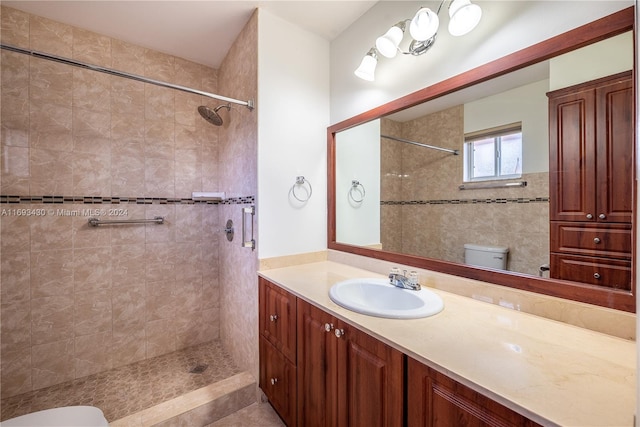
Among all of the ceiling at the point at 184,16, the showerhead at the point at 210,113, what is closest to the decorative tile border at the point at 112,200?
the showerhead at the point at 210,113

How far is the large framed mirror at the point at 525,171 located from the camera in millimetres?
848

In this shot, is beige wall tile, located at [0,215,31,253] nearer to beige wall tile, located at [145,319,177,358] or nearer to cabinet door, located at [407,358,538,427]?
beige wall tile, located at [145,319,177,358]

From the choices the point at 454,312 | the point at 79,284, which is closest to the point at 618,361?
the point at 454,312

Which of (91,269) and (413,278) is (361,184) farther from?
(91,269)

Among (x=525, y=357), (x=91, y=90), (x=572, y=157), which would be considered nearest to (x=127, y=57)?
(x=91, y=90)

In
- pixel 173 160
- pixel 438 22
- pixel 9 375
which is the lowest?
pixel 9 375

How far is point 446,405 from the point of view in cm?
69

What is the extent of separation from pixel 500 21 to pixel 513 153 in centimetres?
56

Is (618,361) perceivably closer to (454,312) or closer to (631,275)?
(631,275)

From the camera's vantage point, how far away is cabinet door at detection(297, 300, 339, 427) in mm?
1102

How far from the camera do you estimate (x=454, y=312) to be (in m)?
1.03

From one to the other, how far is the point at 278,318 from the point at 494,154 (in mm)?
1385

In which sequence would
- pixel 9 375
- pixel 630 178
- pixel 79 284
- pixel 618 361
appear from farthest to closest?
pixel 79 284 < pixel 9 375 < pixel 630 178 < pixel 618 361

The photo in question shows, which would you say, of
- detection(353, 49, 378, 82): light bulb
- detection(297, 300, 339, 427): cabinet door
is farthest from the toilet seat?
detection(353, 49, 378, 82): light bulb
